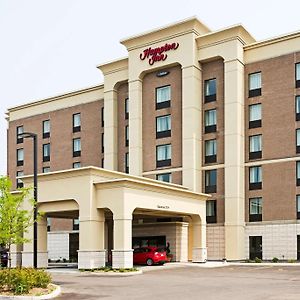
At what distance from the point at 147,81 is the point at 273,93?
13.3 metres

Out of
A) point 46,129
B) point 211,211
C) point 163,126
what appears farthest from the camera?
point 46,129

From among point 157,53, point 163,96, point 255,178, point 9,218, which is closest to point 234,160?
point 255,178

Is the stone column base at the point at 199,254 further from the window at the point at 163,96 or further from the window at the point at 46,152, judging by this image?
the window at the point at 46,152

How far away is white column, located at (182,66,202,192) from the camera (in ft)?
165

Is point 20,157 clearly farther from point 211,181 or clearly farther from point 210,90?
point 211,181

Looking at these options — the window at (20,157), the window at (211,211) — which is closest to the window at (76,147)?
the window at (20,157)

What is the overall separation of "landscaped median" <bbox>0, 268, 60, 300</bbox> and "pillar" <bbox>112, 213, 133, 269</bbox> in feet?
42.1

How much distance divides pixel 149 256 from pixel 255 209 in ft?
39.1

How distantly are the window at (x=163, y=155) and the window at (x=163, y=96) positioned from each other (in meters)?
4.07

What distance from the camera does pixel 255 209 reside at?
48.4m

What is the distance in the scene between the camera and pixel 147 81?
55125 mm

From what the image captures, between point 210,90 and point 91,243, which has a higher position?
point 210,90

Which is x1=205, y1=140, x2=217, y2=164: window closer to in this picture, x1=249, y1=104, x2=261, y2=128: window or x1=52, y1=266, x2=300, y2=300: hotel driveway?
x1=249, y1=104, x2=261, y2=128: window

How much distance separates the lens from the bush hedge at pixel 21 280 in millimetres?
20453
